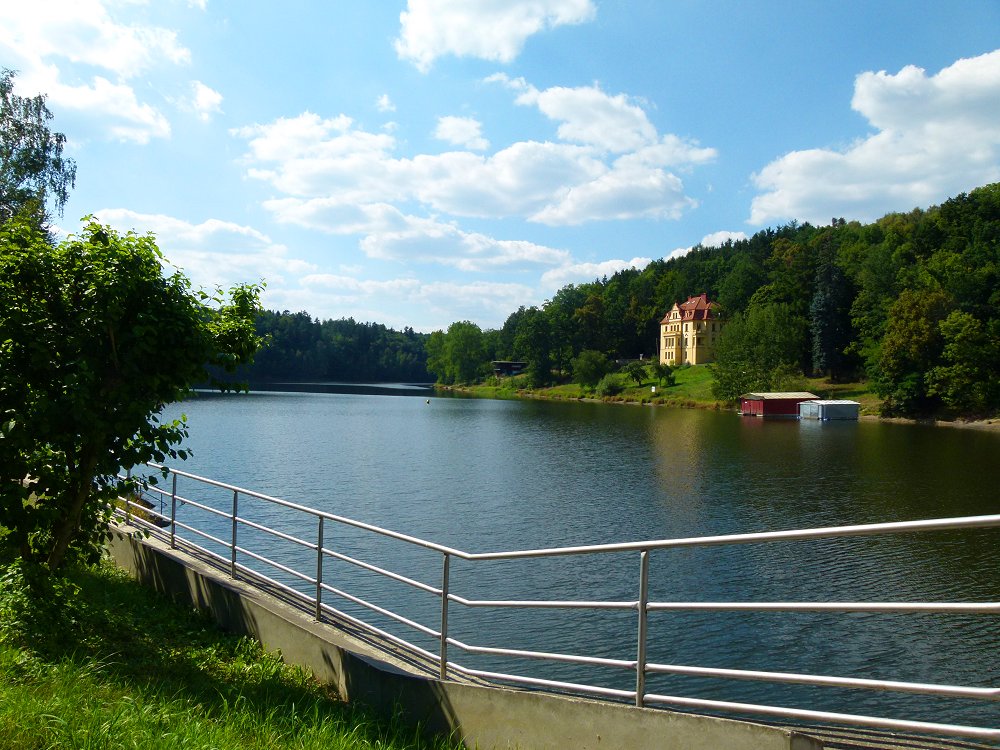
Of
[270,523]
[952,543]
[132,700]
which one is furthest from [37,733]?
[952,543]

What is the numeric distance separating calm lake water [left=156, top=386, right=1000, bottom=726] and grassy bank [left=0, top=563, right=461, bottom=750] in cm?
575

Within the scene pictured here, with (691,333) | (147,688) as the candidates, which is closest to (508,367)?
(691,333)

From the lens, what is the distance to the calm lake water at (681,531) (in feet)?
41.0

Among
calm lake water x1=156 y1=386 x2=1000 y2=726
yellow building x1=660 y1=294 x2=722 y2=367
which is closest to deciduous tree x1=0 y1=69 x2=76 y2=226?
calm lake water x1=156 y1=386 x2=1000 y2=726

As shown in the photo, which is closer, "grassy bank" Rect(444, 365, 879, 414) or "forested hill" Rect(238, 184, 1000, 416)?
"forested hill" Rect(238, 184, 1000, 416)

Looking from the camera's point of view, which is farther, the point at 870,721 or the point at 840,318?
the point at 840,318

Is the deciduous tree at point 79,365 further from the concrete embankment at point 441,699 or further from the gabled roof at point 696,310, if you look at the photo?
the gabled roof at point 696,310

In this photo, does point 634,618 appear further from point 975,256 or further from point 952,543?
point 975,256

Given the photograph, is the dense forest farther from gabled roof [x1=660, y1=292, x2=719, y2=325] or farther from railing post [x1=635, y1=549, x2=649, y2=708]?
railing post [x1=635, y1=549, x2=649, y2=708]

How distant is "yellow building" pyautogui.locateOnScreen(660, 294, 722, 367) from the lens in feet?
442

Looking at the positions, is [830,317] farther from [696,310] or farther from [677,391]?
→ [696,310]

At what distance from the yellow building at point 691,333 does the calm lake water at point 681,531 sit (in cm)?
7946

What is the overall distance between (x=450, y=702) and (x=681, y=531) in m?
17.8

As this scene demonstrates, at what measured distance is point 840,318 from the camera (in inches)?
3930
